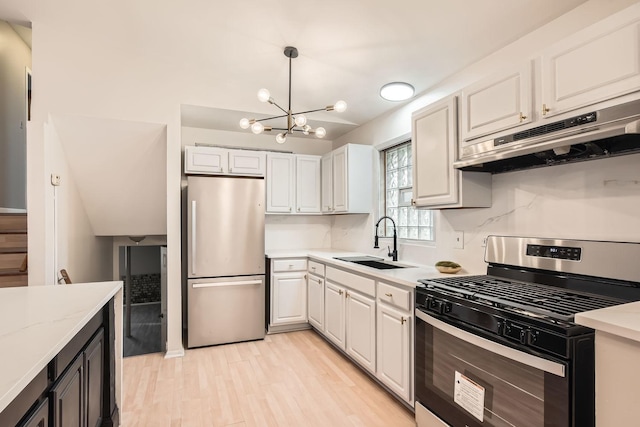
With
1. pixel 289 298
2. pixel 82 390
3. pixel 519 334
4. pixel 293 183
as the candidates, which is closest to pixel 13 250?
pixel 82 390

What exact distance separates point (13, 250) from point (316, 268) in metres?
2.90

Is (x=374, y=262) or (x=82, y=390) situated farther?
(x=374, y=262)

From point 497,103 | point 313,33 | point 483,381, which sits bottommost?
point 483,381

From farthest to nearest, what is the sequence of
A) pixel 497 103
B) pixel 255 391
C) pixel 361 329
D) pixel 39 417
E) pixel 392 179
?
pixel 392 179 → pixel 361 329 → pixel 255 391 → pixel 497 103 → pixel 39 417

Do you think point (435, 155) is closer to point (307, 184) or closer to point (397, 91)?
point (397, 91)

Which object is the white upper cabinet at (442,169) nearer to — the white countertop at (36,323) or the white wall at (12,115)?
the white countertop at (36,323)

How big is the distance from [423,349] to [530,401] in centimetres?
68

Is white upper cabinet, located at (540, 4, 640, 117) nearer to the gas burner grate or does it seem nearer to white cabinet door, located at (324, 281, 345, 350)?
the gas burner grate

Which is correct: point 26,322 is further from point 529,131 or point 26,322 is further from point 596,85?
point 596,85

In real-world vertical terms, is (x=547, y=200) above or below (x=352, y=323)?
above

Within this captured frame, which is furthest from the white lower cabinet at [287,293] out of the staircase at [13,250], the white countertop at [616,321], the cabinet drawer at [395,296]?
the white countertop at [616,321]

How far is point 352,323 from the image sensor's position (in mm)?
2924

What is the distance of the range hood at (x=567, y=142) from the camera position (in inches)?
55.7

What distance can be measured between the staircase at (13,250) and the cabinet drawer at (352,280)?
2656 millimetres
